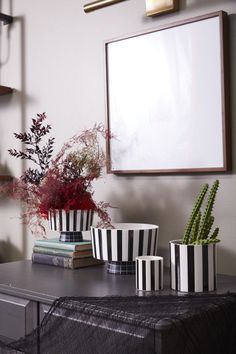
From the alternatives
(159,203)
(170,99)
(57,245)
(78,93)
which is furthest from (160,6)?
(57,245)

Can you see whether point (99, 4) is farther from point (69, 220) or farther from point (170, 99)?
point (69, 220)

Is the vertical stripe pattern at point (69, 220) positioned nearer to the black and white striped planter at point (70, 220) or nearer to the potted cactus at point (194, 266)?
the black and white striped planter at point (70, 220)

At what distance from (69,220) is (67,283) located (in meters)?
0.31

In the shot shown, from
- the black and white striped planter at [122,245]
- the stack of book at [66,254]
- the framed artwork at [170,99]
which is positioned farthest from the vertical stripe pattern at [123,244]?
the framed artwork at [170,99]

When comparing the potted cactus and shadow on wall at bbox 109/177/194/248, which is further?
shadow on wall at bbox 109/177/194/248

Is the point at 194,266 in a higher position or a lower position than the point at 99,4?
lower

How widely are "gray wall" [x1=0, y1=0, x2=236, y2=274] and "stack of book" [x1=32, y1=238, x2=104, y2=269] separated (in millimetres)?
236

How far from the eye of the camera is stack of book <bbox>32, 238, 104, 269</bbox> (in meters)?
1.64

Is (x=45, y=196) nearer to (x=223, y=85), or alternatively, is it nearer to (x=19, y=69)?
(x=223, y=85)

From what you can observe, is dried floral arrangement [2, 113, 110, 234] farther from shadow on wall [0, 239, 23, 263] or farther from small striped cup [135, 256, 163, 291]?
shadow on wall [0, 239, 23, 263]

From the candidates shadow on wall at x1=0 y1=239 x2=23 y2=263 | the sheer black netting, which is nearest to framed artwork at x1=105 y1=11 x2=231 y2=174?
the sheer black netting

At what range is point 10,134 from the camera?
7.52ft

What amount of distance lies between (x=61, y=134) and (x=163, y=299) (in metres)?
1.07

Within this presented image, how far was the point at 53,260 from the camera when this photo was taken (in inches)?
66.3
